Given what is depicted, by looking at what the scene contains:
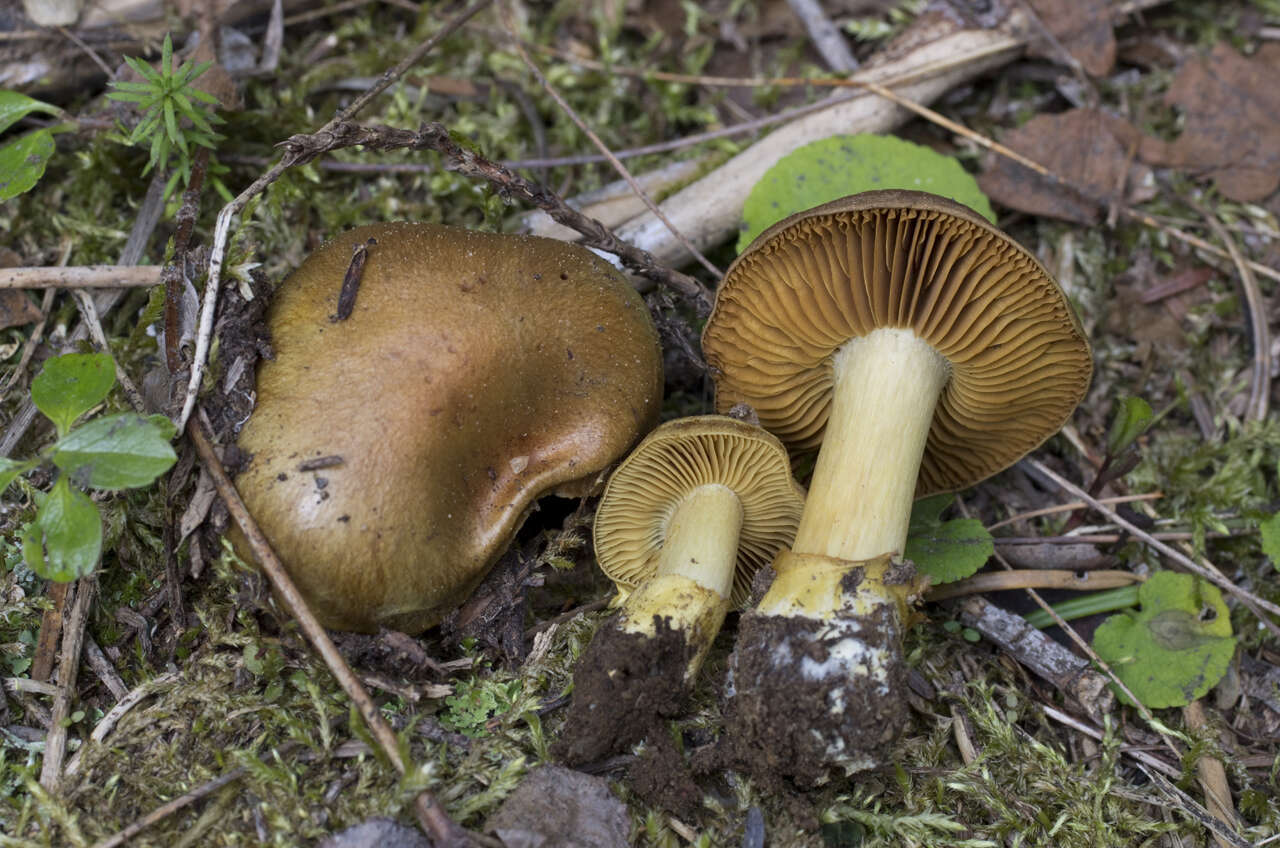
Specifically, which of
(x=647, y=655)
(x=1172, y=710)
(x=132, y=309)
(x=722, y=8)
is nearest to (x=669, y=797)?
(x=647, y=655)

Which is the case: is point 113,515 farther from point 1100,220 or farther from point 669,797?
point 1100,220

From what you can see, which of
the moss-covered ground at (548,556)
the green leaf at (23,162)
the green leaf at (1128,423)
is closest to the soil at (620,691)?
the moss-covered ground at (548,556)

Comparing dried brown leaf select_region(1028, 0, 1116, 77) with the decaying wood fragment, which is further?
dried brown leaf select_region(1028, 0, 1116, 77)

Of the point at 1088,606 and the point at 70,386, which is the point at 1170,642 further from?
the point at 70,386

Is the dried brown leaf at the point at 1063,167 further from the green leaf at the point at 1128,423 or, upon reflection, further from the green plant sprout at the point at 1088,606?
the green plant sprout at the point at 1088,606

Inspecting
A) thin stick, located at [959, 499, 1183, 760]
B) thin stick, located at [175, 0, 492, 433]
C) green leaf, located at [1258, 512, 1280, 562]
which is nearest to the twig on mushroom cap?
thin stick, located at [175, 0, 492, 433]

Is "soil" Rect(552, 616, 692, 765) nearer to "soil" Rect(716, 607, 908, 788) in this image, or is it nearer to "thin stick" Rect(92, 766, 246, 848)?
"soil" Rect(716, 607, 908, 788)

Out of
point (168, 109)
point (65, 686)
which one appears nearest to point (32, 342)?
point (168, 109)
